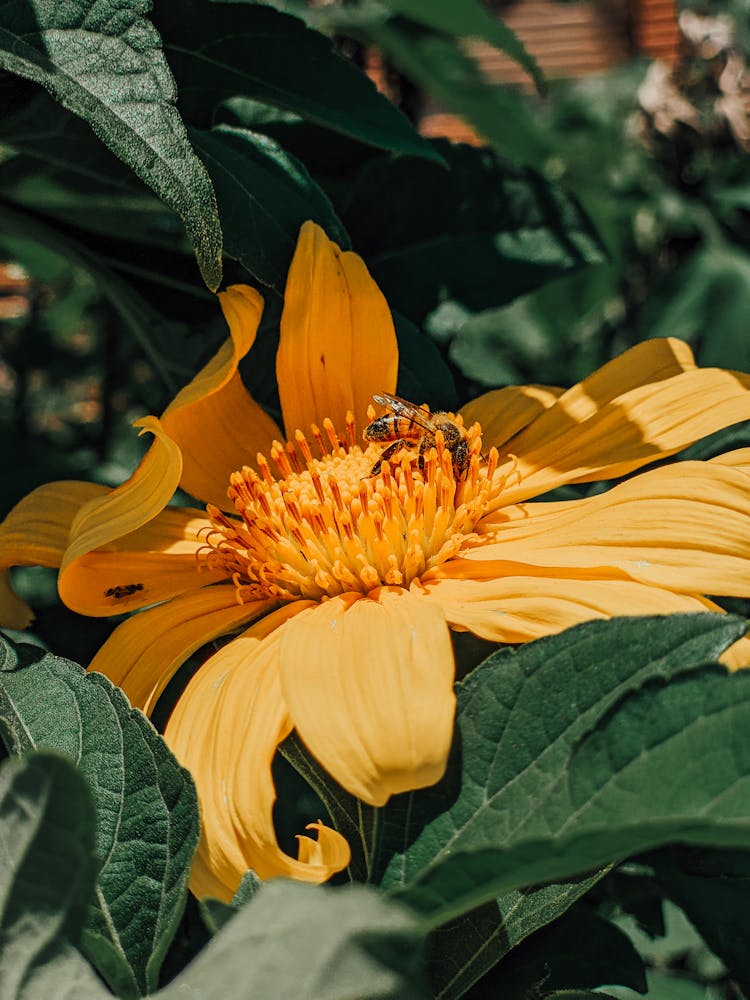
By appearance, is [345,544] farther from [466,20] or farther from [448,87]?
[448,87]

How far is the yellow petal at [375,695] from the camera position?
72 centimetres

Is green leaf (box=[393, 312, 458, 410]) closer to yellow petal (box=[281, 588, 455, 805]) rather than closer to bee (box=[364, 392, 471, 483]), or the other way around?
bee (box=[364, 392, 471, 483])

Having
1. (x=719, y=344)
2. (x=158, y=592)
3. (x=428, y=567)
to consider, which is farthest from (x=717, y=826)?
(x=719, y=344)

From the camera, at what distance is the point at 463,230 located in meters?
1.32

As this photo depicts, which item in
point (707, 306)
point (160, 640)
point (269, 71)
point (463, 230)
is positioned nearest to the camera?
point (160, 640)

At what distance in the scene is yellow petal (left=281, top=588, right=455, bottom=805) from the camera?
720mm

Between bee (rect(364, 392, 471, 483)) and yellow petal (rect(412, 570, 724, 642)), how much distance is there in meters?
0.26

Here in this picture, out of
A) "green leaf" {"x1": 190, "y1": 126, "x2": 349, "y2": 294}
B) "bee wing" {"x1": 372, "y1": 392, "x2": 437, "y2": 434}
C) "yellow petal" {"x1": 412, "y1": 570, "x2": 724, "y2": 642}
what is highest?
"green leaf" {"x1": 190, "y1": 126, "x2": 349, "y2": 294}

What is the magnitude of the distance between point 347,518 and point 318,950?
593mm

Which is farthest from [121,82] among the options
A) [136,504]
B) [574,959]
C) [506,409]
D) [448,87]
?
[448,87]

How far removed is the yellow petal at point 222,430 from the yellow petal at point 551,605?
1.14 feet

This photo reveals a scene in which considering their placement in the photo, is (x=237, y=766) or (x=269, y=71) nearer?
(x=237, y=766)

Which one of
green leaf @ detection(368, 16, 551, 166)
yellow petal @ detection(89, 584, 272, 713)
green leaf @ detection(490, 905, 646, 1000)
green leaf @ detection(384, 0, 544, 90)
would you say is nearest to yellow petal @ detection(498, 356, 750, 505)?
yellow petal @ detection(89, 584, 272, 713)

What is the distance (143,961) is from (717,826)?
386 mm
